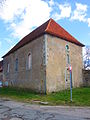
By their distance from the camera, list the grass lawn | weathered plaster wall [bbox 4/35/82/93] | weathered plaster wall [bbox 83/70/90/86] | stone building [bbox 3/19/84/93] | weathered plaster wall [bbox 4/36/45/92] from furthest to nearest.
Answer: weathered plaster wall [bbox 83/70/90/86]
weathered plaster wall [bbox 4/36/45/92]
stone building [bbox 3/19/84/93]
weathered plaster wall [bbox 4/35/82/93]
the grass lawn

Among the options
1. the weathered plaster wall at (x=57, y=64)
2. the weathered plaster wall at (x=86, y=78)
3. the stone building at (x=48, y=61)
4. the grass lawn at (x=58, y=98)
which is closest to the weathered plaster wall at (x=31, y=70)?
the stone building at (x=48, y=61)

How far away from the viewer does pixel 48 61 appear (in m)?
16.6

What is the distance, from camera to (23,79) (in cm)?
2078

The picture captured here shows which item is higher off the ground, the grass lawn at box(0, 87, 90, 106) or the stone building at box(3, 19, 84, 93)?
the stone building at box(3, 19, 84, 93)

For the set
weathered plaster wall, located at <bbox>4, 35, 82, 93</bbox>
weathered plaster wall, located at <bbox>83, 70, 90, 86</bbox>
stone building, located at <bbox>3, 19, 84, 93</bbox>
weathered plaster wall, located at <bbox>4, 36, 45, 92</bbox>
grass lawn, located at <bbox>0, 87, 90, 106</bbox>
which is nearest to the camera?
grass lawn, located at <bbox>0, 87, 90, 106</bbox>

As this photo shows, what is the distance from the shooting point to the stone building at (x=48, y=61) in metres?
16.7

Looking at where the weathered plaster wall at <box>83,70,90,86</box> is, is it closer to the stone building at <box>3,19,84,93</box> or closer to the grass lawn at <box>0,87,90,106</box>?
the stone building at <box>3,19,84,93</box>

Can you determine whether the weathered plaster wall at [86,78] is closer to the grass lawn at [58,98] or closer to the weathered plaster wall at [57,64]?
the weathered plaster wall at [57,64]

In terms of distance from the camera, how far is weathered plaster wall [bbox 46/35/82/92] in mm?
16594

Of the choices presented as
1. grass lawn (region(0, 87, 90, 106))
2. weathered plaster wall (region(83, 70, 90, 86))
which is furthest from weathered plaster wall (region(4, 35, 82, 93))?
grass lawn (region(0, 87, 90, 106))

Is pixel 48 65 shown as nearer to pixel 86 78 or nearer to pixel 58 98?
pixel 58 98

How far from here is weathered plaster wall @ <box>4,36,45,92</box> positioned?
17.0m

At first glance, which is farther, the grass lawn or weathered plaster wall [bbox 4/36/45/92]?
weathered plaster wall [bbox 4/36/45/92]

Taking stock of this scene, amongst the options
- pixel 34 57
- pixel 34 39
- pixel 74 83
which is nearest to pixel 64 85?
pixel 74 83
